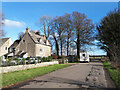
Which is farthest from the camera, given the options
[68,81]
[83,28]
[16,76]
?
[83,28]

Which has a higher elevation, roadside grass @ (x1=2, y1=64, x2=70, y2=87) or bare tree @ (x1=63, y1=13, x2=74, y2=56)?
bare tree @ (x1=63, y1=13, x2=74, y2=56)

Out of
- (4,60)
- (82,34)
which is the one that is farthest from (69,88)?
(82,34)

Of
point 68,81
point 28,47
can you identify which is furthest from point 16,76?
point 28,47

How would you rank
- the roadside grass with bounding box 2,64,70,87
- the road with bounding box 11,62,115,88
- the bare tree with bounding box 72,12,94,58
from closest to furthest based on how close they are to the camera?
the road with bounding box 11,62,115,88
the roadside grass with bounding box 2,64,70,87
the bare tree with bounding box 72,12,94,58

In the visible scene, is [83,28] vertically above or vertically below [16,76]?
above

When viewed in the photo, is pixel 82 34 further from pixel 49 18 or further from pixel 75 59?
pixel 49 18

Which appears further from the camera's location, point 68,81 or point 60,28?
point 60,28

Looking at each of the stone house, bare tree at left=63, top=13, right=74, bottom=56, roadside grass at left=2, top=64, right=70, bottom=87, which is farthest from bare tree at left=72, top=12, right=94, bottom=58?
roadside grass at left=2, top=64, right=70, bottom=87

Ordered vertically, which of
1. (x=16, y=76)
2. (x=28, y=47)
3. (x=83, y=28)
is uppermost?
(x=83, y=28)

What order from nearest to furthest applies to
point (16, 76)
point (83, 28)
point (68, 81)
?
point (68, 81) → point (16, 76) → point (83, 28)

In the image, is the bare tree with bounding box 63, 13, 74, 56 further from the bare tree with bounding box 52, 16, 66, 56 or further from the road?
the road

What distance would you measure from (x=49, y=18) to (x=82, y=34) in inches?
548

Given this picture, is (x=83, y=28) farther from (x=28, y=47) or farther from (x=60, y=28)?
(x=28, y=47)

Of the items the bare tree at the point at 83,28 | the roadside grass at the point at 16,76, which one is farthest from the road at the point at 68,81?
the bare tree at the point at 83,28
